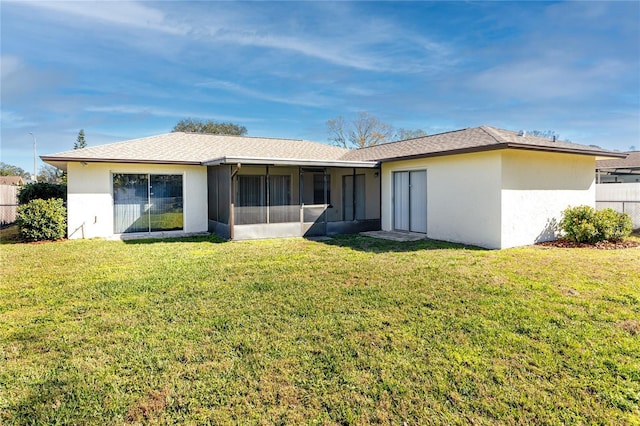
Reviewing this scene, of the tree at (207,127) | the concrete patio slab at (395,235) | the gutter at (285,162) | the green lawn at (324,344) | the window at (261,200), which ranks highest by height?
the tree at (207,127)

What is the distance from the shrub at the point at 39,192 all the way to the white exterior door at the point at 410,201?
12252mm

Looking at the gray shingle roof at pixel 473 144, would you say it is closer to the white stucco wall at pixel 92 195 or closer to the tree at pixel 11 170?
the white stucco wall at pixel 92 195

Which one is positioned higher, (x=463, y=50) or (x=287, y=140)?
(x=463, y=50)

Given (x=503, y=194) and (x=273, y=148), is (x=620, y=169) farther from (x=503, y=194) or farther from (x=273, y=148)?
(x=273, y=148)

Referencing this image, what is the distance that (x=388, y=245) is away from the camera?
32.7 ft

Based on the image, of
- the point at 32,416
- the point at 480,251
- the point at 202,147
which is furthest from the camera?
the point at 202,147

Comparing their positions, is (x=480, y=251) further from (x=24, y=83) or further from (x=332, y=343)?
(x=24, y=83)

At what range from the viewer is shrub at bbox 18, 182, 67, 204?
1208 cm

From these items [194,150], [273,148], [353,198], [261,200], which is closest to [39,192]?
[194,150]

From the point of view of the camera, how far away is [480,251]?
8.90 m

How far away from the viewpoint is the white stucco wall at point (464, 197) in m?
9.38

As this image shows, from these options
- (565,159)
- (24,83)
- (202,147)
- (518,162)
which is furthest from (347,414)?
(24,83)

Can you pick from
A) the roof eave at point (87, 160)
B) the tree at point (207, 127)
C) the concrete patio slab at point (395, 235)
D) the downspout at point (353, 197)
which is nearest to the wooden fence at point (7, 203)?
the roof eave at point (87, 160)

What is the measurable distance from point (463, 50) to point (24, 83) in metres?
20.2
